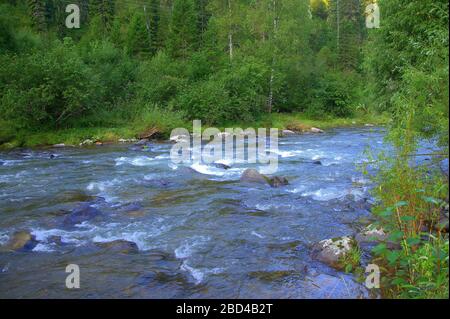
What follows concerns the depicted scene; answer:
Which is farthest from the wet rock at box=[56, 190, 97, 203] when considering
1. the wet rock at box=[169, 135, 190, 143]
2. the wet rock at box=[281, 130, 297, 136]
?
the wet rock at box=[281, 130, 297, 136]

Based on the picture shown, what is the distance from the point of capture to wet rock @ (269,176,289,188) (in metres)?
13.2

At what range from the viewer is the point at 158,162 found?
58.5 feet

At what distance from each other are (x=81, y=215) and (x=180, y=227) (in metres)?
2.61

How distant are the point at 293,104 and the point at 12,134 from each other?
75.9 ft

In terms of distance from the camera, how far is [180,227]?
9367 millimetres

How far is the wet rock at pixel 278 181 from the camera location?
13.2m

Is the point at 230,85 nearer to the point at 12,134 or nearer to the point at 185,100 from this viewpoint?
the point at 185,100

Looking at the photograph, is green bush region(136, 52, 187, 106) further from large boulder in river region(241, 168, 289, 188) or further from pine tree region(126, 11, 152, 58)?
large boulder in river region(241, 168, 289, 188)

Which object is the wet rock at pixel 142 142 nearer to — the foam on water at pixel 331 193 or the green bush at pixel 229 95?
the green bush at pixel 229 95

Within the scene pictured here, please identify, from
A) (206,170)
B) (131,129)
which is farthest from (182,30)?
(206,170)

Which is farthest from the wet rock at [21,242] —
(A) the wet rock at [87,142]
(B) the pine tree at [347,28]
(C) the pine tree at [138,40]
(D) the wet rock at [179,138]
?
(B) the pine tree at [347,28]

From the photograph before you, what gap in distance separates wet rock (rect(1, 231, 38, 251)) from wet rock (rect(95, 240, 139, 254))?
4.48 feet

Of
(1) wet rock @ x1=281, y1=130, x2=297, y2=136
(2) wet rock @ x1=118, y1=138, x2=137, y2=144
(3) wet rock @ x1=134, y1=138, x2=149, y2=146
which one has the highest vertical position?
(2) wet rock @ x1=118, y1=138, x2=137, y2=144
